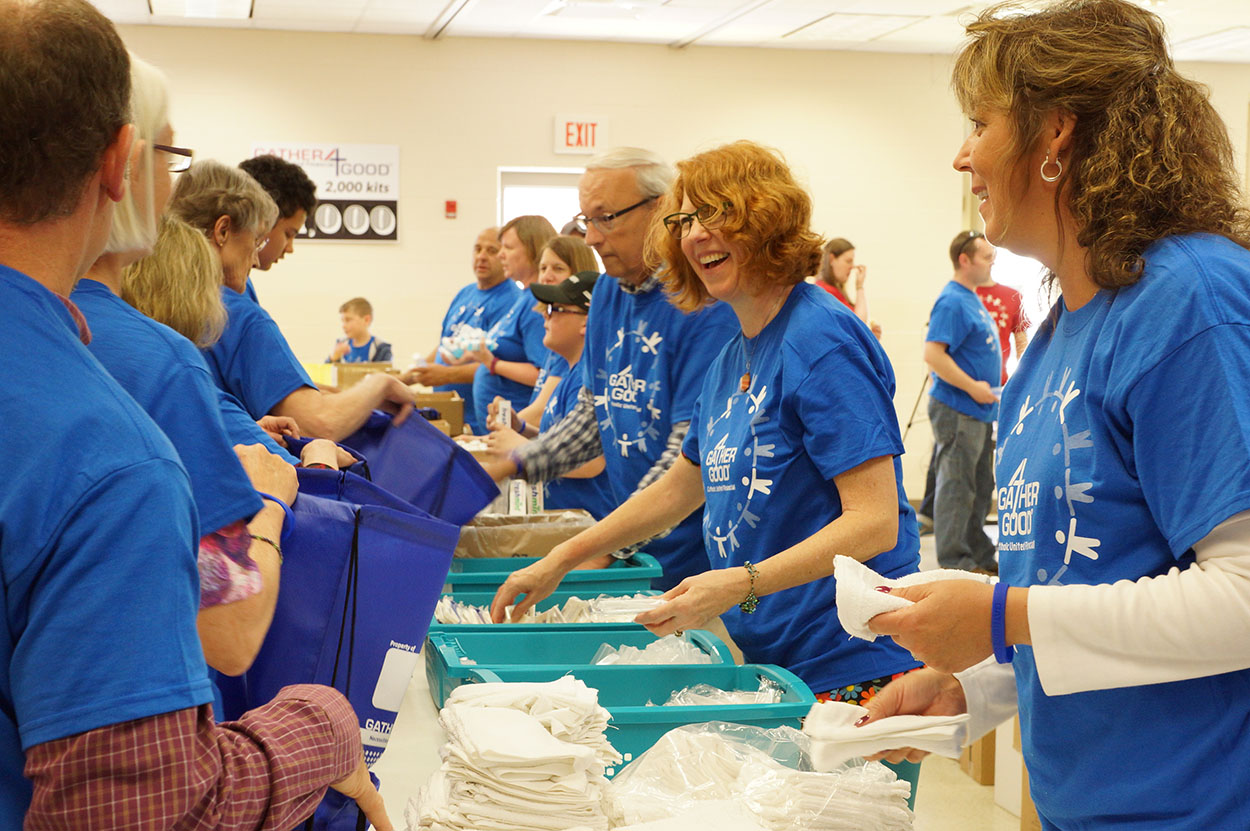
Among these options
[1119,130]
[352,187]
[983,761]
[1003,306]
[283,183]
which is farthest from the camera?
[352,187]

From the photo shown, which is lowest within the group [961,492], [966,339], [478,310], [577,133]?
[961,492]

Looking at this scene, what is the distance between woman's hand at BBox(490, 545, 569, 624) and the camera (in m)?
2.20

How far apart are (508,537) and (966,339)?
4.46 metres

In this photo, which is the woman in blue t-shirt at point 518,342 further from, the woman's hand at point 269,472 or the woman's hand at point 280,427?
the woman's hand at point 269,472

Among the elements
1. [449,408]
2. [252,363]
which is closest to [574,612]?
[252,363]

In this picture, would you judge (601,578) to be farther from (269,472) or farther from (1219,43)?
(1219,43)

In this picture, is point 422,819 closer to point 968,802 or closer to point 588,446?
point 588,446

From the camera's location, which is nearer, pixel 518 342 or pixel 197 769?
pixel 197 769

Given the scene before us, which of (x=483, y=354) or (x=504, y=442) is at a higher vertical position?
(x=483, y=354)

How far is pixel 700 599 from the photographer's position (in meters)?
1.77

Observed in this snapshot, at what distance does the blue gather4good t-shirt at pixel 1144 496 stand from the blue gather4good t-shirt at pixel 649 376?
142cm

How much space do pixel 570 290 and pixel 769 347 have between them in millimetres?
1853

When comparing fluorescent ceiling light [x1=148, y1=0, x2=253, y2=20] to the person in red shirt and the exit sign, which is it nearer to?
the exit sign

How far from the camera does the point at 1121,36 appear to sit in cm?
117
